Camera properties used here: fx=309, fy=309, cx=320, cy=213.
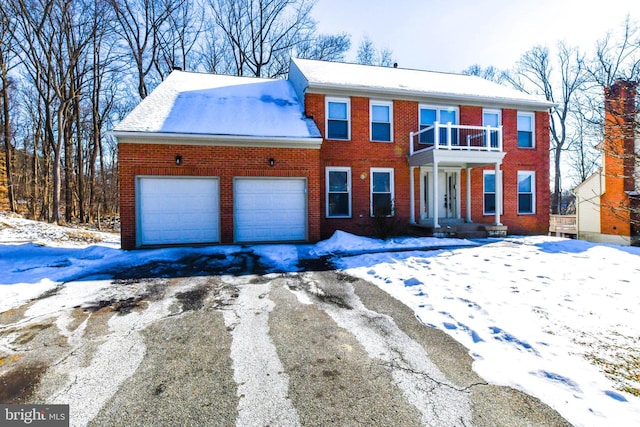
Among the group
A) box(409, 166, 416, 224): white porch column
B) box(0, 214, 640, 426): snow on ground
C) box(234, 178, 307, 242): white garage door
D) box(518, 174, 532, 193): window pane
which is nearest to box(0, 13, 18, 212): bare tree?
box(0, 214, 640, 426): snow on ground

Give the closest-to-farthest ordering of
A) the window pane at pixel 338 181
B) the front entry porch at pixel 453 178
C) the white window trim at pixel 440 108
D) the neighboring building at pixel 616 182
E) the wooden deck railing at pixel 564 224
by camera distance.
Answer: the neighboring building at pixel 616 182
the front entry porch at pixel 453 178
the window pane at pixel 338 181
the white window trim at pixel 440 108
the wooden deck railing at pixel 564 224

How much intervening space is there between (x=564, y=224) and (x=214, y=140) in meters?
19.0

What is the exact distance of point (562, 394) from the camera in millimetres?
2438

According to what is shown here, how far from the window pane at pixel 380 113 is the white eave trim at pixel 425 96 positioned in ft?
1.48

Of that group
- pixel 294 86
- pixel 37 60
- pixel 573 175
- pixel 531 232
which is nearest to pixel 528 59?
pixel 573 175

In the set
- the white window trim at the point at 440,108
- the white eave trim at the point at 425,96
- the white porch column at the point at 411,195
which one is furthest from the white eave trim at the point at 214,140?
the white window trim at the point at 440,108

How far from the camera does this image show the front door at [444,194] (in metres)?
12.3

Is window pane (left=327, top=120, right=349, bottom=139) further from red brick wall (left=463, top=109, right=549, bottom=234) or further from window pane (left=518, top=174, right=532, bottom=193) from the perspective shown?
window pane (left=518, top=174, right=532, bottom=193)

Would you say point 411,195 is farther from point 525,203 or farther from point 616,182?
point 616,182

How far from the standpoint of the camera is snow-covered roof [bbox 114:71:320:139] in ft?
30.7

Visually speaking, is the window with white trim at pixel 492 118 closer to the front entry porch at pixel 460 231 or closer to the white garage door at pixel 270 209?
the front entry porch at pixel 460 231

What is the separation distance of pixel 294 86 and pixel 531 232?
1185cm

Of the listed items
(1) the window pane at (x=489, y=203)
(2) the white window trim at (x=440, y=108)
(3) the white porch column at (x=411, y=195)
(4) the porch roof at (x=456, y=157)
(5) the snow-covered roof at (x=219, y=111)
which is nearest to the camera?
(5) the snow-covered roof at (x=219, y=111)

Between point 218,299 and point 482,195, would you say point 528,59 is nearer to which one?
point 482,195
